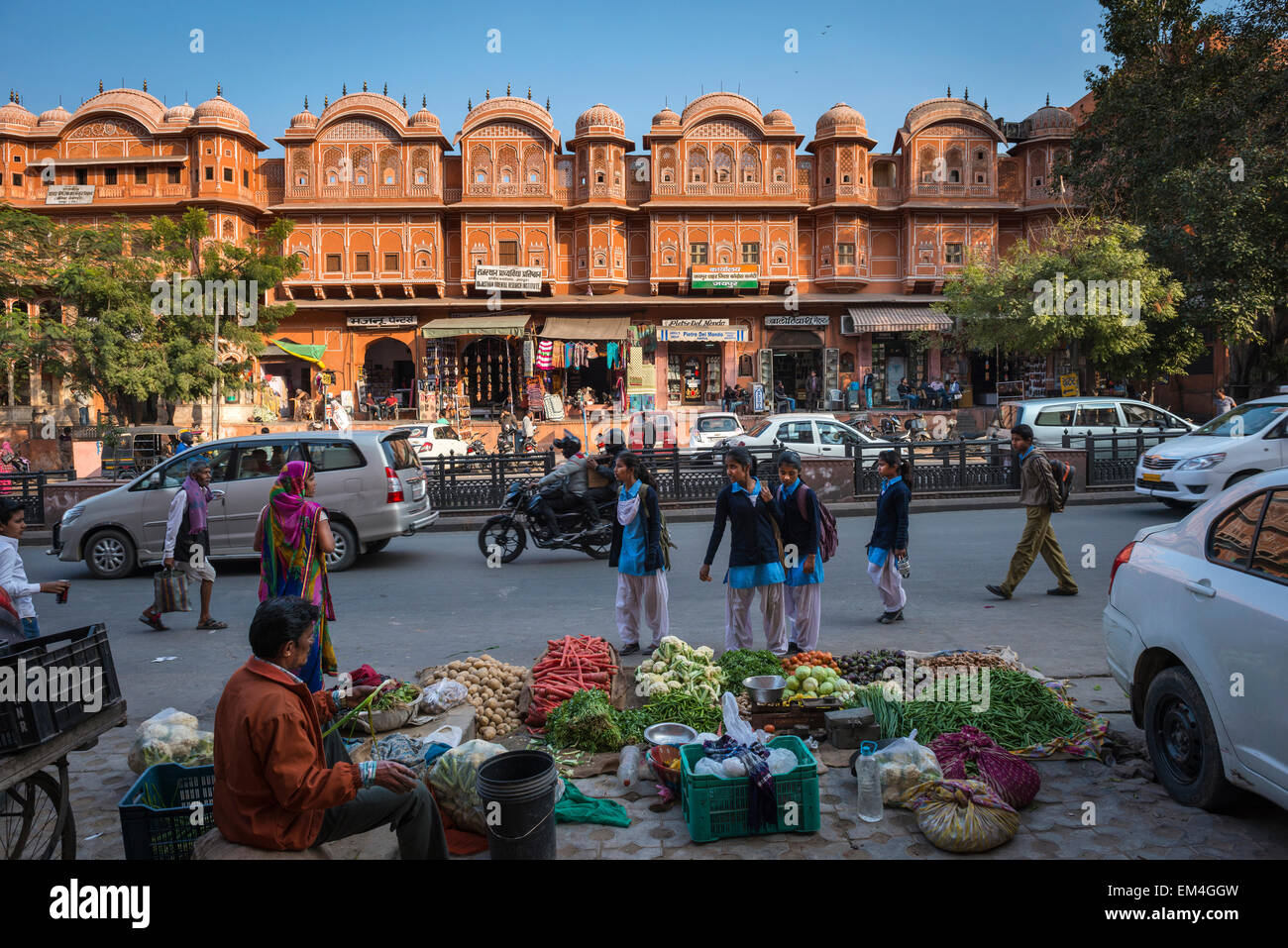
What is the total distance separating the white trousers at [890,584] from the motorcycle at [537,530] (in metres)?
4.11

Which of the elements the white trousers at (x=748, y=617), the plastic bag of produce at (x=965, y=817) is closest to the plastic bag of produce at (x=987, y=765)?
the plastic bag of produce at (x=965, y=817)

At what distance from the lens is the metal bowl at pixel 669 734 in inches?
187

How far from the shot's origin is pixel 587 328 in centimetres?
3192

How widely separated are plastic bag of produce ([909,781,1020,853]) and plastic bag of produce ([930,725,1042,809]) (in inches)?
5.0

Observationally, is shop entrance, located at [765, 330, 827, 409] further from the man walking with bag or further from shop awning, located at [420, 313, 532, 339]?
the man walking with bag

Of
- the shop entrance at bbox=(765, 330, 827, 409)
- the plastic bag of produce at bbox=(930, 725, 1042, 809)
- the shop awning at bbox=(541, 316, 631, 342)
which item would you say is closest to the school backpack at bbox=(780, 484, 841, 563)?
the plastic bag of produce at bbox=(930, 725, 1042, 809)

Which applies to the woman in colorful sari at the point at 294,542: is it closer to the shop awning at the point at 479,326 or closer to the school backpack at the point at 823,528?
the school backpack at the point at 823,528

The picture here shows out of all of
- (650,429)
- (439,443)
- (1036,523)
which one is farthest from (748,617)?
(439,443)

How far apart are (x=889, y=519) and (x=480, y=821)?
16.1 feet
